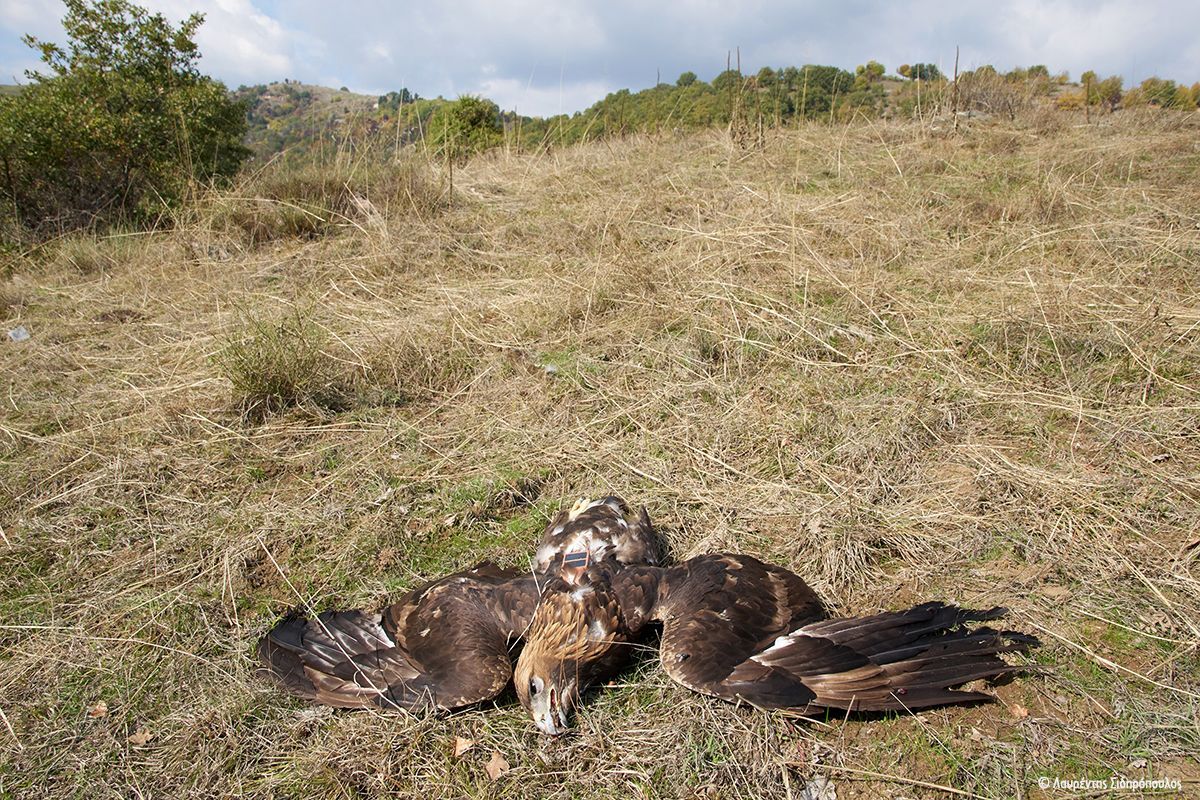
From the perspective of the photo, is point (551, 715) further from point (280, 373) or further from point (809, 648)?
point (280, 373)

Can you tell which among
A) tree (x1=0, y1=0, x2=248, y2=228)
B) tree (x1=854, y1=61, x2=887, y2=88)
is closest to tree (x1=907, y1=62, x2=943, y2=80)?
tree (x1=854, y1=61, x2=887, y2=88)

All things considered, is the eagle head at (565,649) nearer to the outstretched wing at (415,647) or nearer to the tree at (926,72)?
the outstretched wing at (415,647)

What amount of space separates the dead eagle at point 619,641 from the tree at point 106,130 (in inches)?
243

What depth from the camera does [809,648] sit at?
2.38 metres

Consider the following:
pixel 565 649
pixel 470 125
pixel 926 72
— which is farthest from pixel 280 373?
pixel 926 72

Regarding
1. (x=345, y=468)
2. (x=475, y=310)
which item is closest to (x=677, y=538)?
(x=345, y=468)

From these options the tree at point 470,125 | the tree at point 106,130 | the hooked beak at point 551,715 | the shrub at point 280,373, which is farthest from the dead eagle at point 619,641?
the tree at point 470,125

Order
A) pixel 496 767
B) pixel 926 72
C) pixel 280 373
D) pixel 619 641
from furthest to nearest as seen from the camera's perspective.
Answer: pixel 926 72, pixel 280 373, pixel 619 641, pixel 496 767

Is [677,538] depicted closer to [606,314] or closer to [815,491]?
[815,491]

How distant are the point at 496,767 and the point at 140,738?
4.13 feet

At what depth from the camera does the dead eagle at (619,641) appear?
89.5 inches

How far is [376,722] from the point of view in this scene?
2365 millimetres

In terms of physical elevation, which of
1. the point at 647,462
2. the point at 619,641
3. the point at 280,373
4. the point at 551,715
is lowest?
the point at 551,715

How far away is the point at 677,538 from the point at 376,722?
1476 millimetres
